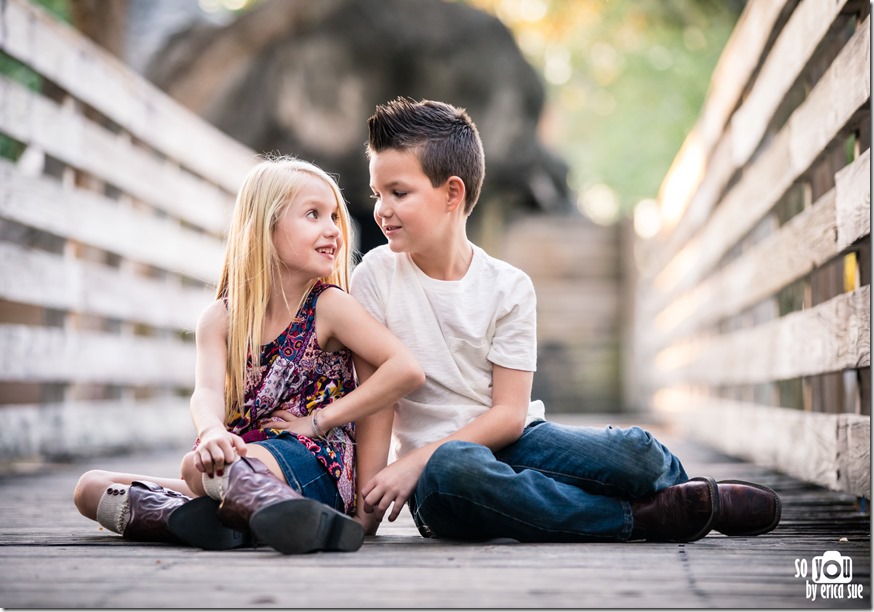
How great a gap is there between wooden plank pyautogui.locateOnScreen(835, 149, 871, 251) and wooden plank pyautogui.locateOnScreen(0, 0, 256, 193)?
2942mm

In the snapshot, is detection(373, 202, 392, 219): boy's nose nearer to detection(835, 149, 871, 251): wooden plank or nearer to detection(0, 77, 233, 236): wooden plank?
detection(835, 149, 871, 251): wooden plank

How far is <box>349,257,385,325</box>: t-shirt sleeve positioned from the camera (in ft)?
8.91

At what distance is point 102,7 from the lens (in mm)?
7289

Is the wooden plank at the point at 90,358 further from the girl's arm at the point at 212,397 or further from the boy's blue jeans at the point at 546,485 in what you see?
the boy's blue jeans at the point at 546,485

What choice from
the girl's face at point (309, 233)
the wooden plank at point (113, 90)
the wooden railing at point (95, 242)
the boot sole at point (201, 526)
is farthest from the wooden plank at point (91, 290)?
the boot sole at point (201, 526)

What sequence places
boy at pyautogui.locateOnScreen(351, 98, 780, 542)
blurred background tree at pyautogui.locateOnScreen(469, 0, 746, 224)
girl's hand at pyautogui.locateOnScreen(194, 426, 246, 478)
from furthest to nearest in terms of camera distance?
blurred background tree at pyautogui.locateOnScreen(469, 0, 746, 224), boy at pyautogui.locateOnScreen(351, 98, 780, 542), girl's hand at pyautogui.locateOnScreen(194, 426, 246, 478)

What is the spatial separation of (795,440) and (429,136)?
5.74 feet

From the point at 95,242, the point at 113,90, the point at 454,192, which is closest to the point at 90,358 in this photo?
the point at 95,242

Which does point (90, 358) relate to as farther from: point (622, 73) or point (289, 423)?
point (622, 73)

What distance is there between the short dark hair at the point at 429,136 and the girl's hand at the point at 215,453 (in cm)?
84

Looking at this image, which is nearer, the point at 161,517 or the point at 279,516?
the point at 279,516

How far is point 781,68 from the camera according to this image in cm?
368

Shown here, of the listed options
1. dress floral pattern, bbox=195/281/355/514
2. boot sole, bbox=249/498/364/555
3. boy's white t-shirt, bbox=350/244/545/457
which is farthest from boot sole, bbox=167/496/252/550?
boy's white t-shirt, bbox=350/244/545/457

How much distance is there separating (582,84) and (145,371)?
20.0 m
